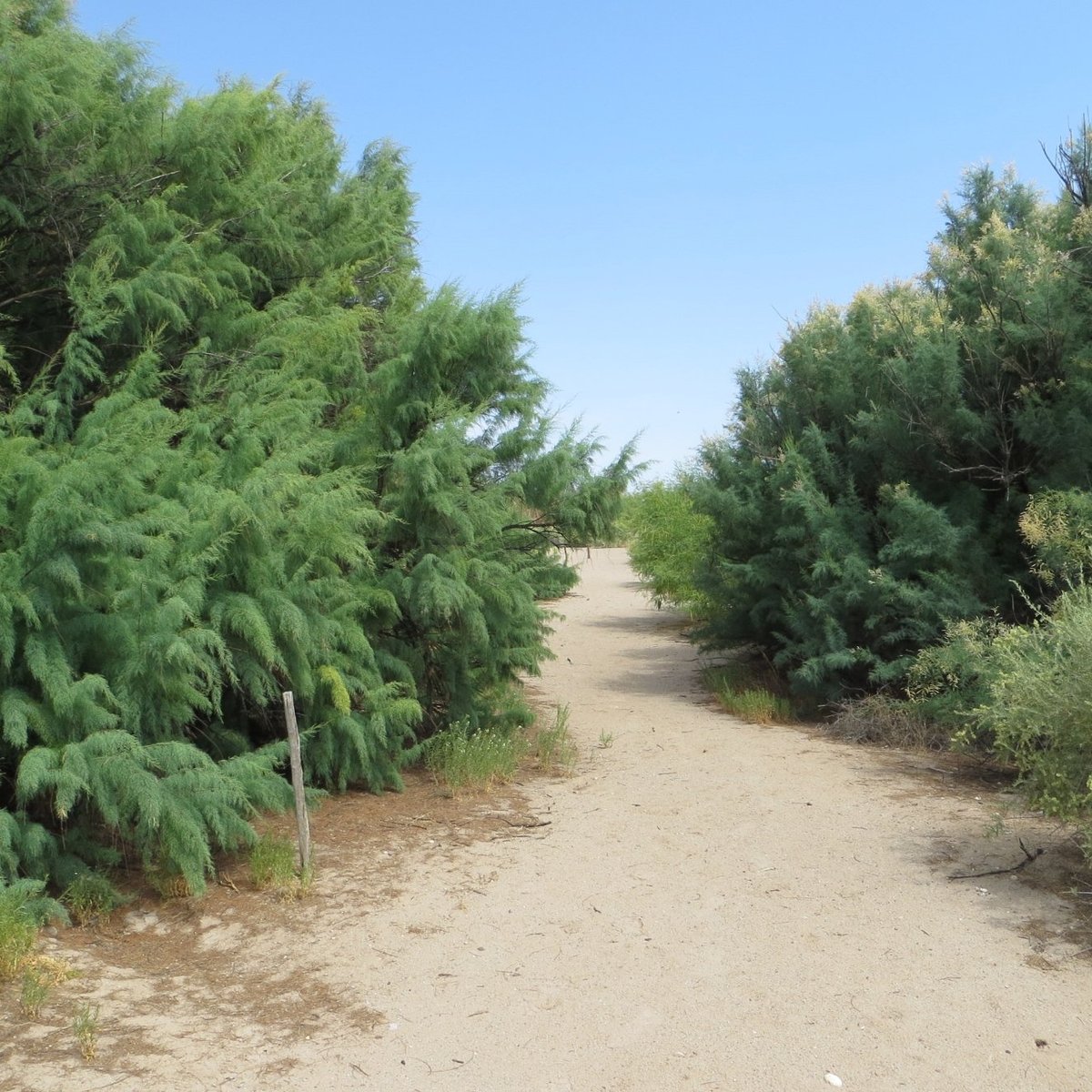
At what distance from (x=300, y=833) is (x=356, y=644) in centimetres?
149

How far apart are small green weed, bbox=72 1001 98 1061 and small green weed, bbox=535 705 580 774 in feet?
17.0

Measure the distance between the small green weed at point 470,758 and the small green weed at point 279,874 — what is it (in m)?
2.12

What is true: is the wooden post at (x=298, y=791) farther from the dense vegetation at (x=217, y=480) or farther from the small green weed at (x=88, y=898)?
the small green weed at (x=88, y=898)

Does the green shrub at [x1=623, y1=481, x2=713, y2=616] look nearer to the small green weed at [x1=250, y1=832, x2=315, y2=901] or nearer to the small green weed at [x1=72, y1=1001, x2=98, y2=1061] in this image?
the small green weed at [x1=250, y1=832, x2=315, y2=901]

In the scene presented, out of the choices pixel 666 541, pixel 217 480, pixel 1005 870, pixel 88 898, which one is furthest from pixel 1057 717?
pixel 666 541

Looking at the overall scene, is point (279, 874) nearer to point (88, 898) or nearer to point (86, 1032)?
point (88, 898)

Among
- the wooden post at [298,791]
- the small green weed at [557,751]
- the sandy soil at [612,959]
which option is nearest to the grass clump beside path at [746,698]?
the small green weed at [557,751]

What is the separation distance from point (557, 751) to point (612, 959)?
451cm

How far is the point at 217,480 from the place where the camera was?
691 cm

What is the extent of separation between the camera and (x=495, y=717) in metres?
9.72

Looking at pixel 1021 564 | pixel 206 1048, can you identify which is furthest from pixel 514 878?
pixel 1021 564

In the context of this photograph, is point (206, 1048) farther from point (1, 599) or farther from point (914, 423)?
point (914, 423)

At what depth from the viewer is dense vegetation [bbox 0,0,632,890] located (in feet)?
18.9

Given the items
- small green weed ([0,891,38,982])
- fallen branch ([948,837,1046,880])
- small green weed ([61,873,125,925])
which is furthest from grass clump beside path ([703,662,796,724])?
small green weed ([0,891,38,982])
